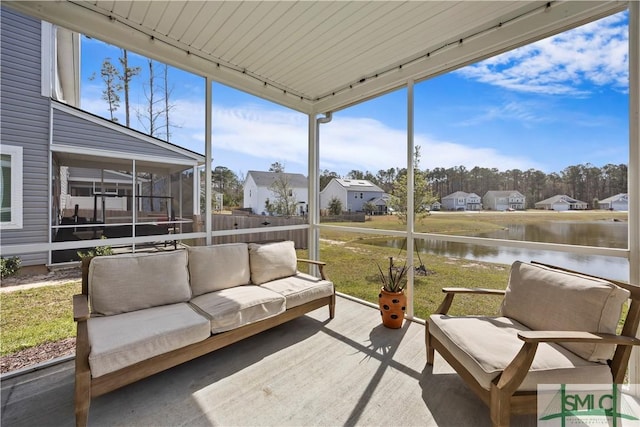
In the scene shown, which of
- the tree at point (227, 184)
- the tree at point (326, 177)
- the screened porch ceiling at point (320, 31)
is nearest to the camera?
the screened porch ceiling at point (320, 31)

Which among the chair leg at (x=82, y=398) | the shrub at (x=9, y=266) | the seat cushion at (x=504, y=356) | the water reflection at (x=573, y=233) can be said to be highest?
the water reflection at (x=573, y=233)

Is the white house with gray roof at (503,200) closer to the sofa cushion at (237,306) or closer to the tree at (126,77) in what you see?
the sofa cushion at (237,306)

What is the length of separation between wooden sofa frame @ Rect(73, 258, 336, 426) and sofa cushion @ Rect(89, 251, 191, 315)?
12 centimetres

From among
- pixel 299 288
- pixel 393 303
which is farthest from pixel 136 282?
pixel 393 303

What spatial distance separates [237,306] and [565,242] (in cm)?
289

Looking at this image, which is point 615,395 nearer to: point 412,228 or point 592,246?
point 592,246

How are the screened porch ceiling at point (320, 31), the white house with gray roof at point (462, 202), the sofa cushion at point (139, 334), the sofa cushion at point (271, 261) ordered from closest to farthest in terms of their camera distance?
the sofa cushion at point (139, 334) < the screened porch ceiling at point (320, 31) < the white house with gray roof at point (462, 202) < the sofa cushion at point (271, 261)

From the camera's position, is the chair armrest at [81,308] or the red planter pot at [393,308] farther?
the red planter pot at [393,308]

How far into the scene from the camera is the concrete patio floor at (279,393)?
1738 millimetres

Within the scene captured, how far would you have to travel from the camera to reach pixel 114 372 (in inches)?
68.4

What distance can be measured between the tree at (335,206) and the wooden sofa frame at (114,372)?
1983 millimetres

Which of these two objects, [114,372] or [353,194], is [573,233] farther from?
[114,372]

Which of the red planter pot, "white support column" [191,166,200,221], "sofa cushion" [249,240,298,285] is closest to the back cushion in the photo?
the red planter pot

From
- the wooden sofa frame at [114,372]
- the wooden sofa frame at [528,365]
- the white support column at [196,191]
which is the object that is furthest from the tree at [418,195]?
the white support column at [196,191]
